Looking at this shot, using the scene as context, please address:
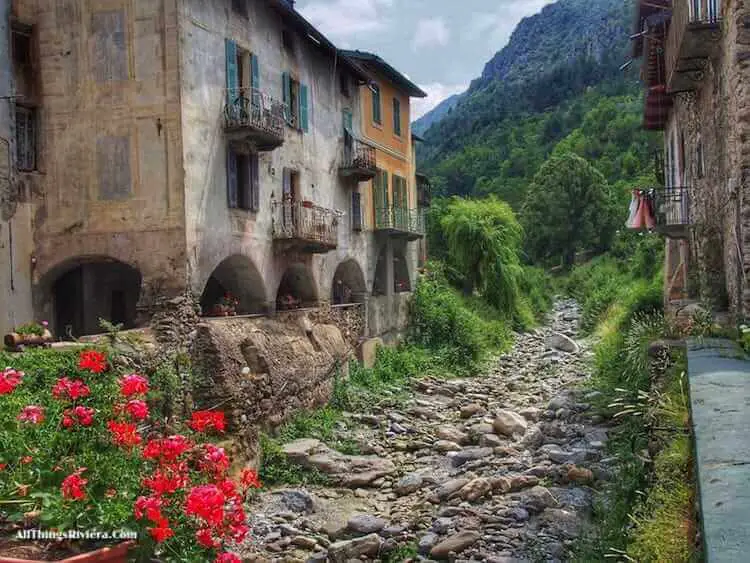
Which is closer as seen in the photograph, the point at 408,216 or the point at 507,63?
the point at 408,216

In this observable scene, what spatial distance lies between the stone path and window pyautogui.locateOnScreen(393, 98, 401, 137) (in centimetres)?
1285

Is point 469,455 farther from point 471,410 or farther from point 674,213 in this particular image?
point 674,213

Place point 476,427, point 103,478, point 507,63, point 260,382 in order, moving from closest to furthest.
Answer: point 103,478
point 260,382
point 476,427
point 507,63

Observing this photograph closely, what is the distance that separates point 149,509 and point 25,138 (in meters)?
13.3

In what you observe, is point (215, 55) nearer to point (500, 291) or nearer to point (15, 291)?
point (15, 291)

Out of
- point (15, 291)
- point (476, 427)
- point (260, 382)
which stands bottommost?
point (476, 427)

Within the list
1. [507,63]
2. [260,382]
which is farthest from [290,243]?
[507,63]

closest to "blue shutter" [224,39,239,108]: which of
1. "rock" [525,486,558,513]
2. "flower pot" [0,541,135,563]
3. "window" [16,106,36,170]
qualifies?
"window" [16,106,36,170]

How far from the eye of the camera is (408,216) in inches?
1137

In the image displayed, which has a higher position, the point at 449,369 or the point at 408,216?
the point at 408,216

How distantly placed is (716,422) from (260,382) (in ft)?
38.5

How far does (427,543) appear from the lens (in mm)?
11086

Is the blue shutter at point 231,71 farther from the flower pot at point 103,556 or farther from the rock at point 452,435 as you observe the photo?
the flower pot at point 103,556

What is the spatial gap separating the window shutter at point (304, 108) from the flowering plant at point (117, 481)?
15.8m
